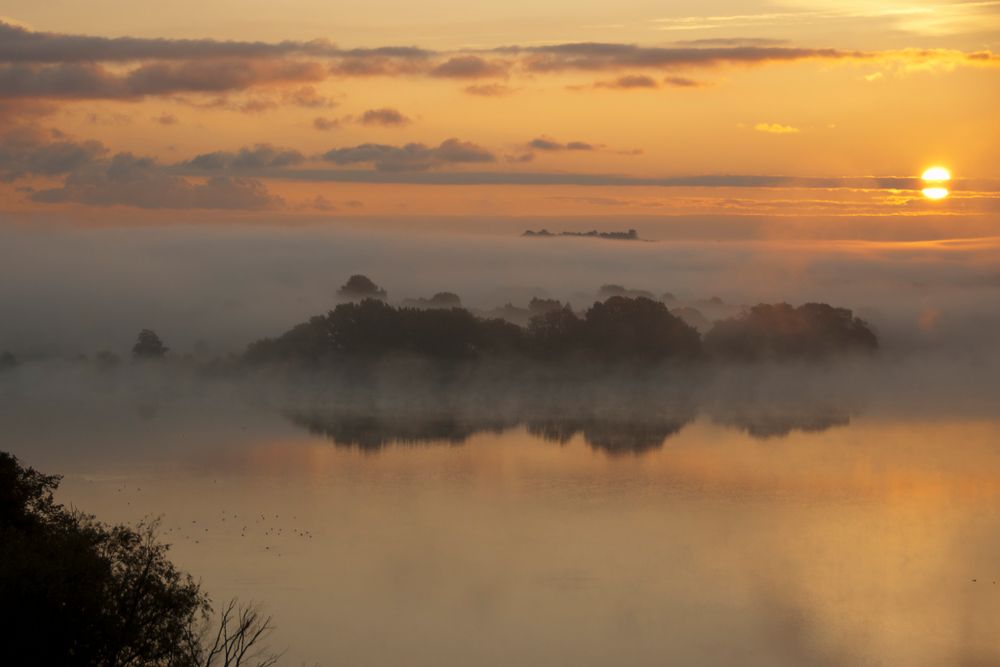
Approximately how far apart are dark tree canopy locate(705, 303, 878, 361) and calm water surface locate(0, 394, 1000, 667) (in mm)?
13547

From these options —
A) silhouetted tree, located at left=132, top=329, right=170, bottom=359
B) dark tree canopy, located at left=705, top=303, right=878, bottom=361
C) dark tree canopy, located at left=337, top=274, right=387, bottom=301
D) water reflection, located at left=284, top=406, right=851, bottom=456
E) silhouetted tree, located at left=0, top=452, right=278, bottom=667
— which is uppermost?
dark tree canopy, located at left=337, top=274, right=387, bottom=301

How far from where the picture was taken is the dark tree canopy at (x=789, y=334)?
60.5 metres

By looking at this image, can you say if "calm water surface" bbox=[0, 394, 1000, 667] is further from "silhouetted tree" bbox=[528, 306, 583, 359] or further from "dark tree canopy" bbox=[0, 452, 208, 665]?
"silhouetted tree" bbox=[528, 306, 583, 359]

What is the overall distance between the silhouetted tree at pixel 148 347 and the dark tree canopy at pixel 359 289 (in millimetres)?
12113

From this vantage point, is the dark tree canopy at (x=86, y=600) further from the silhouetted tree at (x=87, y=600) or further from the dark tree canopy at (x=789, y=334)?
the dark tree canopy at (x=789, y=334)

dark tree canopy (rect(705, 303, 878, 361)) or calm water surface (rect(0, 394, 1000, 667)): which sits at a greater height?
dark tree canopy (rect(705, 303, 878, 361))

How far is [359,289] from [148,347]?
15.2 m

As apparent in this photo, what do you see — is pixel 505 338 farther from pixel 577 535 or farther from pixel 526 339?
pixel 577 535

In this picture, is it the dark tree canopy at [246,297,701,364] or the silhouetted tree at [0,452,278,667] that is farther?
the dark tree canopy at [246,297,701,364]

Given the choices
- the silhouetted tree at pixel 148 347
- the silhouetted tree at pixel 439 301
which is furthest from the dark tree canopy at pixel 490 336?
the silhouetted tree at pixel 439 301

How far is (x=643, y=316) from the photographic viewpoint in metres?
58.3

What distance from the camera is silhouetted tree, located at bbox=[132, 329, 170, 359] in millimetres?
64938

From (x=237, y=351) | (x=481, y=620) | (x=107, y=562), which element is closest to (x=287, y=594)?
(x=481, y=620)

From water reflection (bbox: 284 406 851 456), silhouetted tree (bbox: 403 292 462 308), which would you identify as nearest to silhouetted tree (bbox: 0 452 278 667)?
water reflection (bbox: 284 406 851 456)
